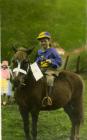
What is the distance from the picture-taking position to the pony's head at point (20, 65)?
5.29 feet

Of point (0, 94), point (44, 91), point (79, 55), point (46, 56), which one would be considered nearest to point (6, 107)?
point (0, 94)

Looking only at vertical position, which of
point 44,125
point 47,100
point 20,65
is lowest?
point 44,125

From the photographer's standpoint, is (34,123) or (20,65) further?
(34,123)

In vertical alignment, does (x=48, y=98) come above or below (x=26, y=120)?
above

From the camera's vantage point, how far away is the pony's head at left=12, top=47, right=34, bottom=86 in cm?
161

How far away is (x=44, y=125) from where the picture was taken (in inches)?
68.8

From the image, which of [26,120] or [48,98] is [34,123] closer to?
[26,120]

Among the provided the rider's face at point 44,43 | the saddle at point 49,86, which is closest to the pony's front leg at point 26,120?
the saddle at point 49,86

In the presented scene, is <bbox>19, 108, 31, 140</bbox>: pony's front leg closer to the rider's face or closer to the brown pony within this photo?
the brown pony

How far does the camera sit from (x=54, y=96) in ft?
5.60

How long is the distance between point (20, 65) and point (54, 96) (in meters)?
0.24

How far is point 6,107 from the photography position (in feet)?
5.73

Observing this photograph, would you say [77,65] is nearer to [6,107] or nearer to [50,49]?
[50,49]

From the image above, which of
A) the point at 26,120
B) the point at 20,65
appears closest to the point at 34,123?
the point at 26,120
